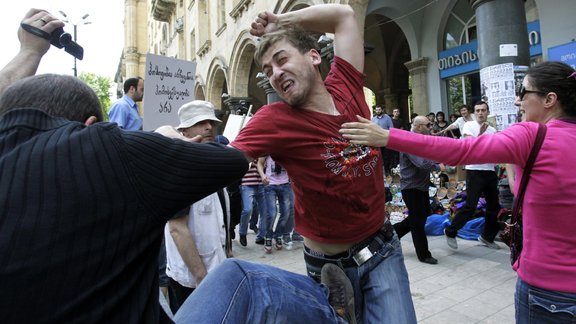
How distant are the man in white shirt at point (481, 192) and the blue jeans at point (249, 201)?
3108 mm

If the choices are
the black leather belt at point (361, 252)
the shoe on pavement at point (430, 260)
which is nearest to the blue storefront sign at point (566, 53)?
the shoe on pavement at point (430, 260)

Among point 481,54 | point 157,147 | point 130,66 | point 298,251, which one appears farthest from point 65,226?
point 130,66

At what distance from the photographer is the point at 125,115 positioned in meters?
4.54

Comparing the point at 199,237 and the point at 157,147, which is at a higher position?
the point at 157,147

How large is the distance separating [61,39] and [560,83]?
2.40 meters

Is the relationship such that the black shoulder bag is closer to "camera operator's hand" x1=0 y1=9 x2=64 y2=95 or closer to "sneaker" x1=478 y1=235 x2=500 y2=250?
"camera operator's hand" x1=0 y1=9 x2=64 y2=95

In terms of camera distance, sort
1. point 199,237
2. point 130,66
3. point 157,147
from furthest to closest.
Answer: point 130,66 < point 199,237 < point 157,147

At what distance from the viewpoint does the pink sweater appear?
171 centimetres

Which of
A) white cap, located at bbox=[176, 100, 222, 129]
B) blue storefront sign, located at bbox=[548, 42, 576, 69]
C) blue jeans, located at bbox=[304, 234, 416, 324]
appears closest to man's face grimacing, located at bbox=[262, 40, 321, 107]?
white cap, located at bbox=[176, 100, 222, 129]

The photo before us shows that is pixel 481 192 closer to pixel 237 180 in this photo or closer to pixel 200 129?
pixel 200 129

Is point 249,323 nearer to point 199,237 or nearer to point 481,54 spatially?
point 199,237

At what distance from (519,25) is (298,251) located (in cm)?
487

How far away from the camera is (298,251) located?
254 inches

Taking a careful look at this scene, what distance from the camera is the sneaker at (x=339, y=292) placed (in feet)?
5.59
